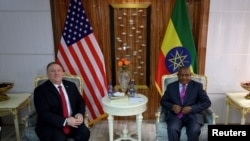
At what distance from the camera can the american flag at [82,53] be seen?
11.1 ft

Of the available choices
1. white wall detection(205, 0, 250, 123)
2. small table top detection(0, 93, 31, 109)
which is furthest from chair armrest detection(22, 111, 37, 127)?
white wall detection(205, 0, 250, 123)

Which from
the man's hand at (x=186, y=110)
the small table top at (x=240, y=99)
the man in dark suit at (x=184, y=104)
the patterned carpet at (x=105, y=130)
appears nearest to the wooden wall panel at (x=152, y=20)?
the small table top at (x=240, y=99)

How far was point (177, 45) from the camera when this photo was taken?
11.1 feet

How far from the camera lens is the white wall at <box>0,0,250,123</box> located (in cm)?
333

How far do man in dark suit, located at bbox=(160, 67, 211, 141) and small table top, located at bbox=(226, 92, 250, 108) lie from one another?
59 cm

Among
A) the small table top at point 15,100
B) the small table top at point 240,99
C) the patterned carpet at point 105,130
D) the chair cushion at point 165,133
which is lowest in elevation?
the patterned carpet at point 105,130

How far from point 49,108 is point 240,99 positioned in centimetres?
240

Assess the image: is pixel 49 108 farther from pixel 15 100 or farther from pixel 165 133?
pixel 165 133

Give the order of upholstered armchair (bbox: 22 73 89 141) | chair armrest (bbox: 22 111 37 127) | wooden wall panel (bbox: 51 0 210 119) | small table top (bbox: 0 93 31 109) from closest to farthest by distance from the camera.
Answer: upholstered armchair (bbox: 22 73 89 141)
chair armrest (bbox: 22 111 37 127)
small table top (bbox: 0 93 31 109)
wooden wall panel (bbox: 51 0 210 119)

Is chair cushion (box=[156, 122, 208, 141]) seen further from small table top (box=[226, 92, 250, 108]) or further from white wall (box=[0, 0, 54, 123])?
white wall (box=[0, 0, 54, 123])

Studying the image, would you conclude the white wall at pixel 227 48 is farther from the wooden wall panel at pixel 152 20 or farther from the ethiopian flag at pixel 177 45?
the ethiopian flag at pixel 177 45

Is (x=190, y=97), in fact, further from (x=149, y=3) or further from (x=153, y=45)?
(x=149, y=3)

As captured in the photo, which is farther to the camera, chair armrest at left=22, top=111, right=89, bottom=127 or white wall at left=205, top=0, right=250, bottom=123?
white wall at left=205, top=0, right=250, bottom=123

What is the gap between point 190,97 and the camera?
279cm
